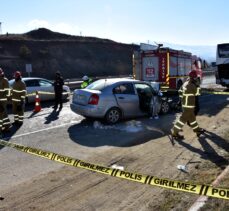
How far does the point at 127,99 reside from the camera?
41.5 ft

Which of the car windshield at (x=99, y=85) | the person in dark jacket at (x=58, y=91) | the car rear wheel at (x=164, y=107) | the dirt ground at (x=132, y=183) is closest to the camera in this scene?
the dirt ground at (x=132, y=183)

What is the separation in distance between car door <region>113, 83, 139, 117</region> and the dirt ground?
9.61ft

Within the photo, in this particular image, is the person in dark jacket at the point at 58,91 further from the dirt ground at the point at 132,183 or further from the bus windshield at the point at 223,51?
the bus windshield at the point at 223,51

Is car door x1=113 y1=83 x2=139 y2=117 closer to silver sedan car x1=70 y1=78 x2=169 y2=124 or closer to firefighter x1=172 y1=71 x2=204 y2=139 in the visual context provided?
silver sedan car x1=70 y1=78 x2=169 y2=124

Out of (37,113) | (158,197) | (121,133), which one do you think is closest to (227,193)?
(158,197)

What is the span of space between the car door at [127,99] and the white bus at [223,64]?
42.1 ft

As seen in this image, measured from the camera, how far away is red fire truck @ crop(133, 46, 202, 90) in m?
20.3

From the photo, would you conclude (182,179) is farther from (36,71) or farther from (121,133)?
(36,71)

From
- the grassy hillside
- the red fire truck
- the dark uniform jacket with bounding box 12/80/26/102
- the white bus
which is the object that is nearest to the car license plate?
the dark uniform jacket with bounding box 12/80/26/102

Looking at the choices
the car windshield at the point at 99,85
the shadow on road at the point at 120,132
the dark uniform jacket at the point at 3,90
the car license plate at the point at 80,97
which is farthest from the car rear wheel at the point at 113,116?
the dark uniform jacket at the point at 3,90

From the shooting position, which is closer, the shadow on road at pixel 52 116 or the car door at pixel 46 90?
the shadow on road at pixel 52 116

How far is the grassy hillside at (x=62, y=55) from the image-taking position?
52.3 meters

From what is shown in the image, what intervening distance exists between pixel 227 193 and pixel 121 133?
6408mm

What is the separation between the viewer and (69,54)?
2399 inches
